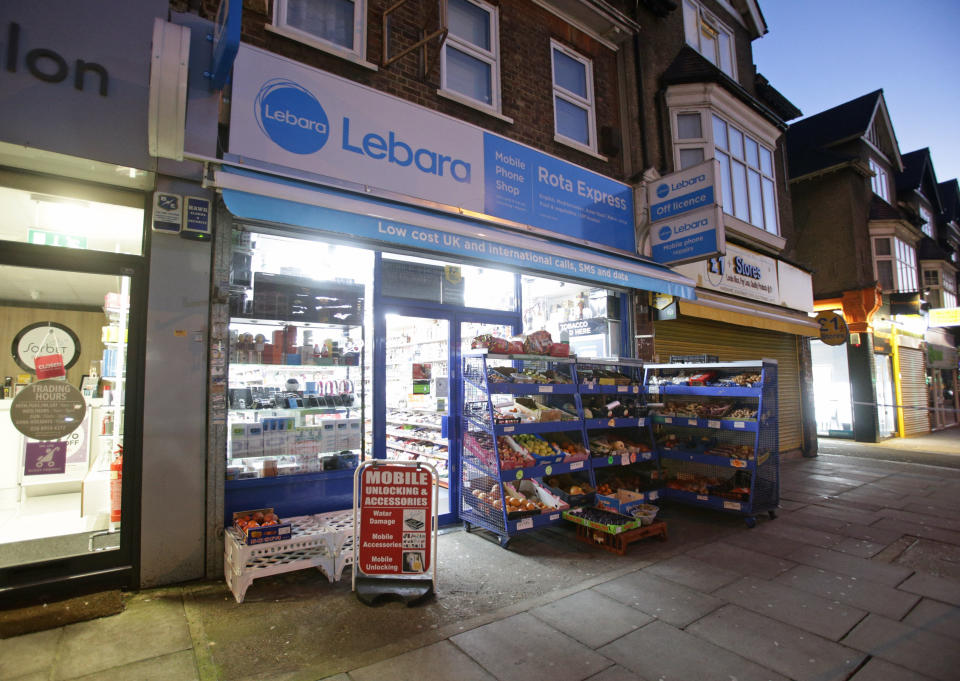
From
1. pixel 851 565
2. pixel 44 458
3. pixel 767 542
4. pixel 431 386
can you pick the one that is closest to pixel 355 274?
pixel 431 386

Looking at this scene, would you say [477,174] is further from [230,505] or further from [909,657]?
[909,657]

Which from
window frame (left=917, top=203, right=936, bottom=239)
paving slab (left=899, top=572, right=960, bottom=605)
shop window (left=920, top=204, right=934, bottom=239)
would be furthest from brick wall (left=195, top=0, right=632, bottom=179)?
shop window (left=920, top=204, right=934, bottom=239)

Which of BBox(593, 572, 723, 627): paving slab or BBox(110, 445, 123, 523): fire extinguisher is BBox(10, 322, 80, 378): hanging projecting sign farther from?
BBox(593, 572, 723, 627): paving slab

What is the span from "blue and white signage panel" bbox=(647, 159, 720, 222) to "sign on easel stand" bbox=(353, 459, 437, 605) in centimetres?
585

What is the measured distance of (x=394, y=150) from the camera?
5.46 metres

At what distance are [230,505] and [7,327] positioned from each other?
2228mm

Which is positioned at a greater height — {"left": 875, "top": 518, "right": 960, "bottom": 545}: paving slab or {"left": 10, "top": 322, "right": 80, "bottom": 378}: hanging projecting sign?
{"left": 10, "top": 322, "right": 80, "bottom": 378}: hanging projecting sign

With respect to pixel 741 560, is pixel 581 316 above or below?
above

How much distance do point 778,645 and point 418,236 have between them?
4.30 metres

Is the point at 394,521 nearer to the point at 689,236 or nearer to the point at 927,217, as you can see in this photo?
the point at 689,236

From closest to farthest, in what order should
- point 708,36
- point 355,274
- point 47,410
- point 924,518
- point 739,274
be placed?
point 47,410 → point 355,274 → point 924,518 → point 739,274 → point 708,36

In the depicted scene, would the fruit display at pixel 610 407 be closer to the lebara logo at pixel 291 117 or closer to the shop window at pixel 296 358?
the shop window at pixel 296 358

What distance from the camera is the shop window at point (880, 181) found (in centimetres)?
1725

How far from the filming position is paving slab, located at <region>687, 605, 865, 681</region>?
287 centimetres
